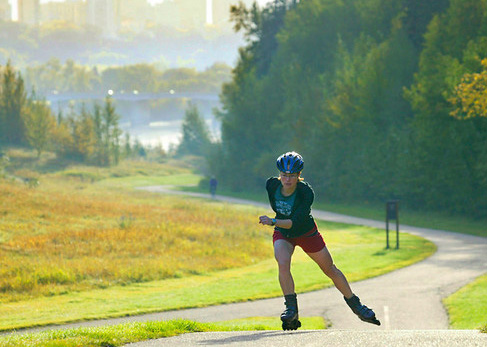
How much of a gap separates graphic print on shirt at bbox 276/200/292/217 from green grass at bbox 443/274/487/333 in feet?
21.4

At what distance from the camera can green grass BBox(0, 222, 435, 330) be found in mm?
19422

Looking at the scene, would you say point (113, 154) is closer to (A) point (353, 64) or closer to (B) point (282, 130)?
(B) point (282, 130)

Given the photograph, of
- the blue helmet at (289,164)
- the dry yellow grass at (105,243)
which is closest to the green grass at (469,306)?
the blue helmet at (289,164)

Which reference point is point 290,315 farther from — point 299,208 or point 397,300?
point 397,300

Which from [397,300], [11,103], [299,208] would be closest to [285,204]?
[299,208]

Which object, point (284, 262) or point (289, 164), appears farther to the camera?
point (284, 262)

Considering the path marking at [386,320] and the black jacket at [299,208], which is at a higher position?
the black jacket at [299,208]

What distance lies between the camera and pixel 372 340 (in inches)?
364

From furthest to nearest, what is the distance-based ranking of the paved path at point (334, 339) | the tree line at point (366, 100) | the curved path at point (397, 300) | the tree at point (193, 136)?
1. the tree at point (193, 136)
2. the tree line at point (366, 100)
3. the curved path at point (397, 300)
4. the paved path at point (334, 339)

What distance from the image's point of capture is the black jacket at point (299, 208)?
34.4 feet

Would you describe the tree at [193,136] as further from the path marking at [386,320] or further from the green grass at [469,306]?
the path marking at [386,320]

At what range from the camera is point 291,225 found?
10.4 meters

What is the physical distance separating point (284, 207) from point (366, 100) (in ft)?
159

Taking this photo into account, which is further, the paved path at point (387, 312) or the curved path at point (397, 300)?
the curved path at point (397, 300)
